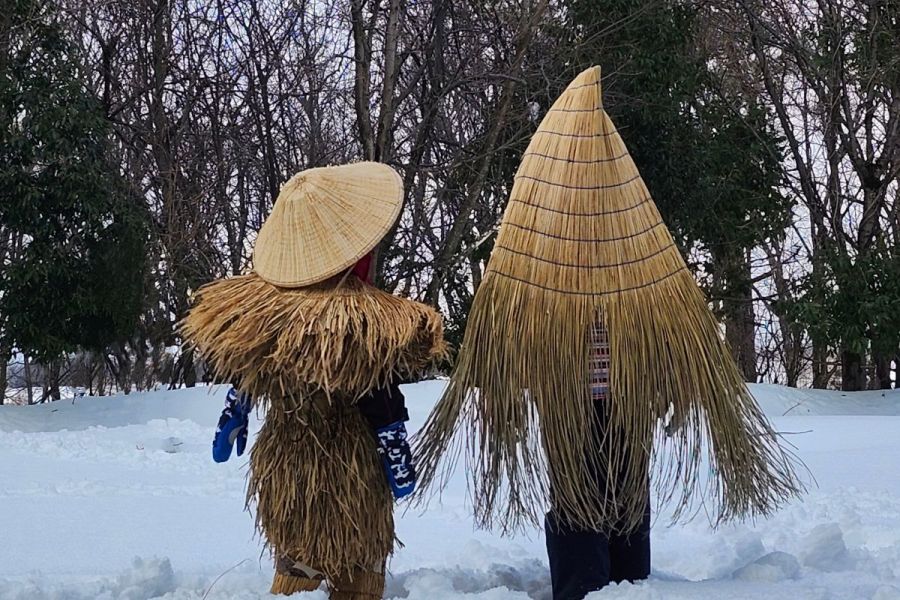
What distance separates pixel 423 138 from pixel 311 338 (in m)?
9.06

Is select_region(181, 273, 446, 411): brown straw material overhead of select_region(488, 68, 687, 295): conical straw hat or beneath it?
beneath

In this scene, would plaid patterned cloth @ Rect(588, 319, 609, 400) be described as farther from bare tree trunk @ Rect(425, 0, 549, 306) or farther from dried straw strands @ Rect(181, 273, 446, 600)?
bare tree trunk @ Rect(425, 0, 549, 306)

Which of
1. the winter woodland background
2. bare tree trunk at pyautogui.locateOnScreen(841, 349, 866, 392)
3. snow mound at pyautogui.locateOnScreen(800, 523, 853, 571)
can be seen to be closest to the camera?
snow mound at pyautogui.locateOnScreen(800, 523, 853, 571)

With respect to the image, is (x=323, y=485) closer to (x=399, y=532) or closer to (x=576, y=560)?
(x=576, y=560)

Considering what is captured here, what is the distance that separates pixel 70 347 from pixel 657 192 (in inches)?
254

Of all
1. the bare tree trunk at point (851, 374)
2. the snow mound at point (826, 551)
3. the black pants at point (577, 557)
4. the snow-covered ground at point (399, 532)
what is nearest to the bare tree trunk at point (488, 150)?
the snow-covered ground at point (399, 532)

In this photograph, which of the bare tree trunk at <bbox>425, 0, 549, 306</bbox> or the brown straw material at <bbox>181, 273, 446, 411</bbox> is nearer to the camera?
the brown straw material at <bbox>181, 273, 446, 411</bbox>

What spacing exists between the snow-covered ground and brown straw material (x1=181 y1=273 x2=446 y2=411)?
0.47m

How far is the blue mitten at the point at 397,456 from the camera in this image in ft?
8.34

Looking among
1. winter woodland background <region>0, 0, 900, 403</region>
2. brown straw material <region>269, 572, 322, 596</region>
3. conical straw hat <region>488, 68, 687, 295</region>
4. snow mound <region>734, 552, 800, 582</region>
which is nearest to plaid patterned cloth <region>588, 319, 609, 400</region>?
conical straw hat <region>488, 68, 687, 295</region>

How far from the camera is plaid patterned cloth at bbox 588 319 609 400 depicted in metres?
2.55

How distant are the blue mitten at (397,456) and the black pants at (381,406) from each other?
0.02m

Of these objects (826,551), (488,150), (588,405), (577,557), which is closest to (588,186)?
(588,405)

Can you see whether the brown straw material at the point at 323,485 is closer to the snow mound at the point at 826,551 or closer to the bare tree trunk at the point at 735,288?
the snow mound at the point at 826,551
